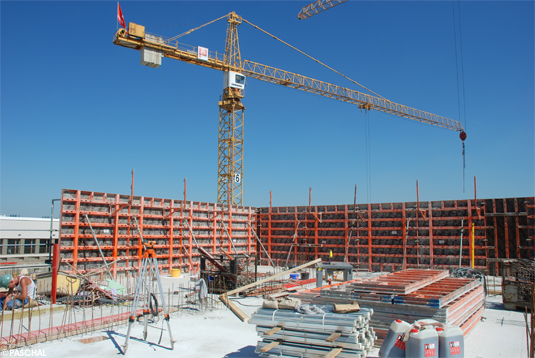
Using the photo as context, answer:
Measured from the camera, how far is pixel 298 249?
1351 inches

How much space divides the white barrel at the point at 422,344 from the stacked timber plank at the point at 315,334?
110cm

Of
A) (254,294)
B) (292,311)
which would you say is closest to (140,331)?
(292,311)

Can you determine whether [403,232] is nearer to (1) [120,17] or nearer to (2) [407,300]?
(2) [407,300]

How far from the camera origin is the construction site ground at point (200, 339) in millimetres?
10664

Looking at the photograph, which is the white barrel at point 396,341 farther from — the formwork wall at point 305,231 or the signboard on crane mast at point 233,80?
the signboard on crane mast at point 233,80

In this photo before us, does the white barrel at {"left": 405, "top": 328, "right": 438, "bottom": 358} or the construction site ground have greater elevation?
the white barrel at {"left": 405, "top": 328, "right": 438, "bottom": 358}

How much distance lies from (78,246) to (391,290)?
18.7 m

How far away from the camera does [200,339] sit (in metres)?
11.9

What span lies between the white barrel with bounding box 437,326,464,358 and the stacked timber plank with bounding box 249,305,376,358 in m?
1.63

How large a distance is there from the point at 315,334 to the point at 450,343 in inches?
113

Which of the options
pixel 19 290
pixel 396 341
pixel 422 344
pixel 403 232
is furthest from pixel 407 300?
pixel 403 232

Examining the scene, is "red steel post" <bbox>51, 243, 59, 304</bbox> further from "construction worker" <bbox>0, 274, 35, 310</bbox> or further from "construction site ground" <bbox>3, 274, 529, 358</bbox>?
"construction site ground" <bbox>3, 274, 529, 358</bbox>

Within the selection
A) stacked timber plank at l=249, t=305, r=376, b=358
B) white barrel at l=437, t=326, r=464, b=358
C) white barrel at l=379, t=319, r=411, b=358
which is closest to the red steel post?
stacked timber plank at l=249, t=305, r=376, b=358

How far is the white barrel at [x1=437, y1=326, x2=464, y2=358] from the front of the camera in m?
8.30
